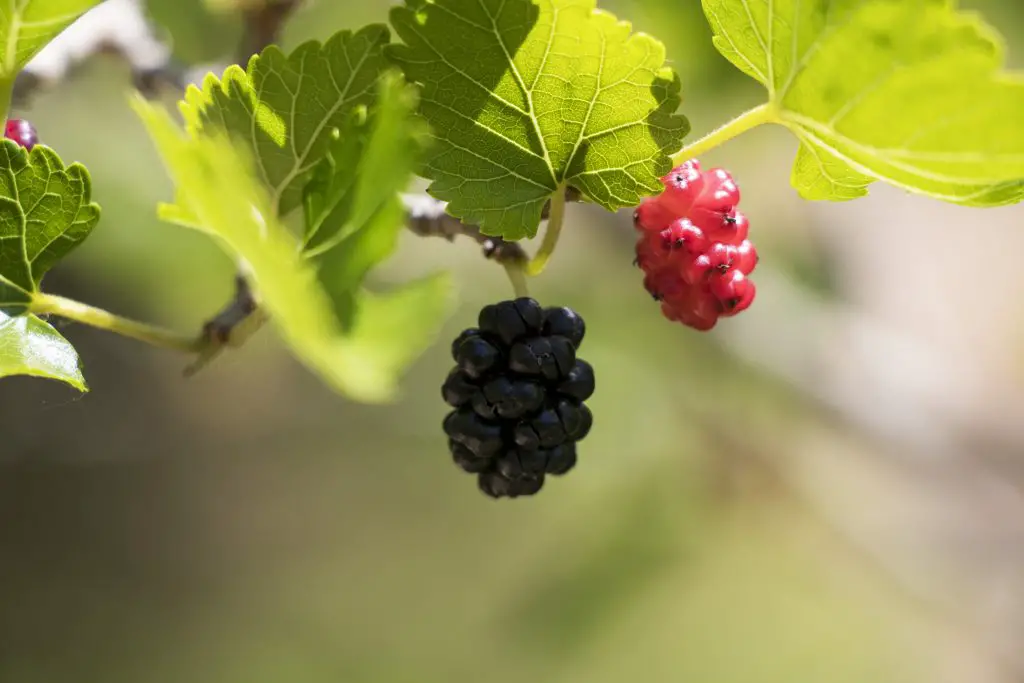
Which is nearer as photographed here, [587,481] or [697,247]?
[697,247]

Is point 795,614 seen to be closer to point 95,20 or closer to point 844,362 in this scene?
point 844,362

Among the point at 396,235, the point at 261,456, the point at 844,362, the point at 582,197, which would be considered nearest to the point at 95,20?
the point at 582,197

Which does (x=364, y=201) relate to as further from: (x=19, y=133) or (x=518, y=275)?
(x=19, y=133)

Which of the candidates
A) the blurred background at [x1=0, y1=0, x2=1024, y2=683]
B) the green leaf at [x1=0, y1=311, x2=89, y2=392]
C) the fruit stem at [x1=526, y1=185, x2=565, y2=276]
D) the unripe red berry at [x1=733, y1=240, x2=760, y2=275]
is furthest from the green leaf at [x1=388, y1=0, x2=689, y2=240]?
the blurred background at [x1=0, y1=0, x2=1024, y2=683]

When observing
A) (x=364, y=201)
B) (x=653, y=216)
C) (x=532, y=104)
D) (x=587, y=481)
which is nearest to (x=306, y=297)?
(x=364, y=201)

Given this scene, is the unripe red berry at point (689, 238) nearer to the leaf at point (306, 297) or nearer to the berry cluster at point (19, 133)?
the leaf at point (306, 297)

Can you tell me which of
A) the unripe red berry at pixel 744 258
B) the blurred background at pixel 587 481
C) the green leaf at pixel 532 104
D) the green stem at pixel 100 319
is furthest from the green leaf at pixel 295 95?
the blurred background at pixel 587 481
